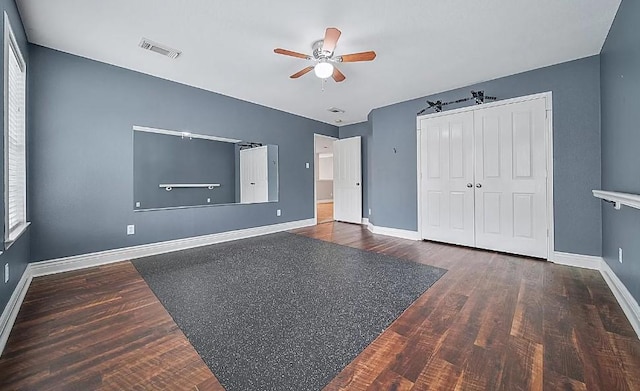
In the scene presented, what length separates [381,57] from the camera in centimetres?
311

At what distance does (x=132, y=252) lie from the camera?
3.53 metres

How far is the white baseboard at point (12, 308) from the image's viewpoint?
1.66 m

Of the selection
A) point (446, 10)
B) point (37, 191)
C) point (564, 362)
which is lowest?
point (564, 362)

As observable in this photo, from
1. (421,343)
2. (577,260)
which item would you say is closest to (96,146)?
(421,343)

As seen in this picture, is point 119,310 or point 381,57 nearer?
point 119,310

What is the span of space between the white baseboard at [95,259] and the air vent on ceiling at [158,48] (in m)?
2.43

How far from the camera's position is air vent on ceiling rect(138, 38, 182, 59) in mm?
2809

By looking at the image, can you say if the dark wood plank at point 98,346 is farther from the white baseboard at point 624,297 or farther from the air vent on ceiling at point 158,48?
the white baseboard at point 624,297

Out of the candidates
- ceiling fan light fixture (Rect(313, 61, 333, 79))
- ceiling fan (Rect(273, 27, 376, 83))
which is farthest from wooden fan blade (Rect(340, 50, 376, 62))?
ceiling fan light fixture (Rect(313, 61, 333, 79))

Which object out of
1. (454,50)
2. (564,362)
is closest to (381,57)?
(454,50)

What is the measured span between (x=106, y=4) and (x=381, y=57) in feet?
8.59

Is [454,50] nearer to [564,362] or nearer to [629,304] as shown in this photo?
[629,304]

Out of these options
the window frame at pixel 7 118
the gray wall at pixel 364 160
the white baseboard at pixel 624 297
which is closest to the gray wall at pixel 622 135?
the white baseboard at pixel 624 297

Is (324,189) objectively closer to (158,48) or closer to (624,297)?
(158,48)
